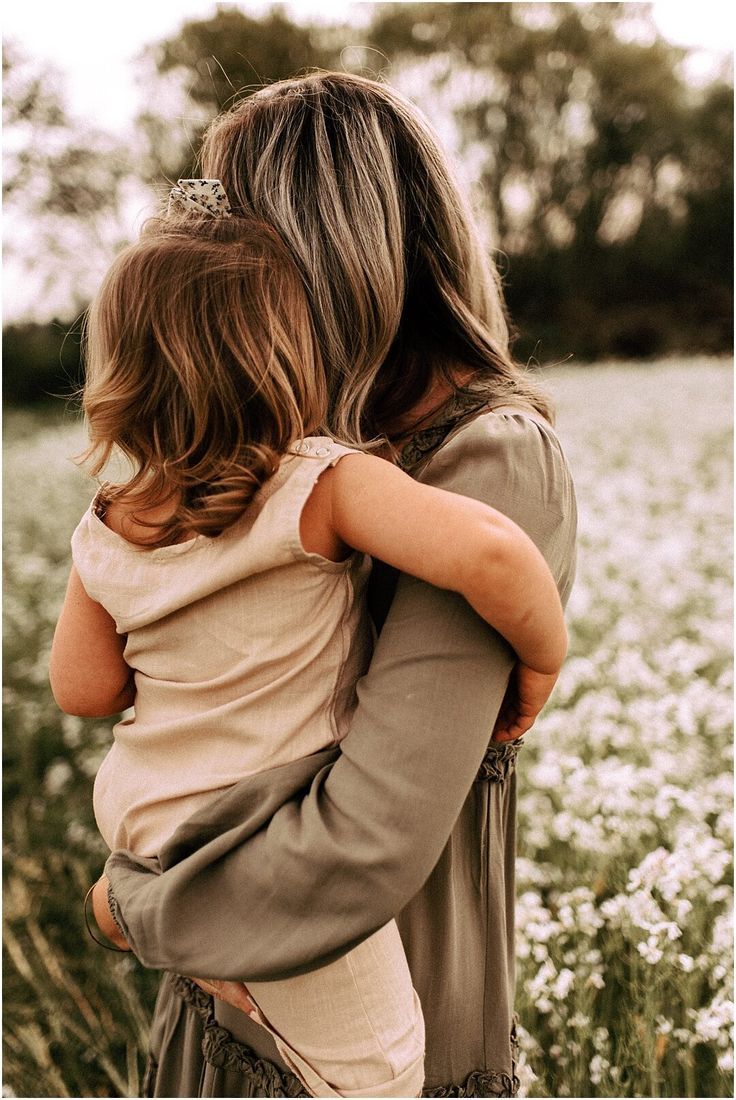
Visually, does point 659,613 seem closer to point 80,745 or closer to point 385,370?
point 80,745

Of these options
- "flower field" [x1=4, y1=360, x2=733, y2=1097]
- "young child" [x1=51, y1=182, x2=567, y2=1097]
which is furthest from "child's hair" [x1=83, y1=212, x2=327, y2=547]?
"flower field" [x1=4, y1=360, x2=733, y2=1097]

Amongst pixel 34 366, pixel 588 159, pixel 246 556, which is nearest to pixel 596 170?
pixel 588 159

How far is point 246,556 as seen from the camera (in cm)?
132

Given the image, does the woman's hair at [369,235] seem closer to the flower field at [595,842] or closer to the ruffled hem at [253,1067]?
the flower field at [595,842]

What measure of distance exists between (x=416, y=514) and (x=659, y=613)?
4.05 meters

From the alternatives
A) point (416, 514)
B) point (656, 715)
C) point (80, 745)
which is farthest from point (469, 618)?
point (80, 745)

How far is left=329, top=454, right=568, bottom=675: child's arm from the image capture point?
4.00ft

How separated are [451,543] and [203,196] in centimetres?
71

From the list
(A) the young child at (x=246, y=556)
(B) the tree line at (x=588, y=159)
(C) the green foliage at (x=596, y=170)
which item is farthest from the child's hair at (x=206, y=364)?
(C) the green foliage at (x=596, y=170)

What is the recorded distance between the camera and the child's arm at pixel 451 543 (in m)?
1.22

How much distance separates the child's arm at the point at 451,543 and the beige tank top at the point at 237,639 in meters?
0.06

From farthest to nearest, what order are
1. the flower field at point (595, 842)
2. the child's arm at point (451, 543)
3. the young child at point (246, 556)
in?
the flower field at point (595, 842)
the young child at point (246, 556)
the child's arm at point (451, 543)

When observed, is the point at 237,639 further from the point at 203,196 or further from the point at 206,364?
the point at 203,196

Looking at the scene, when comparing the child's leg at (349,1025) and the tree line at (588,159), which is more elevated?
the child's leg at (349,1025)
